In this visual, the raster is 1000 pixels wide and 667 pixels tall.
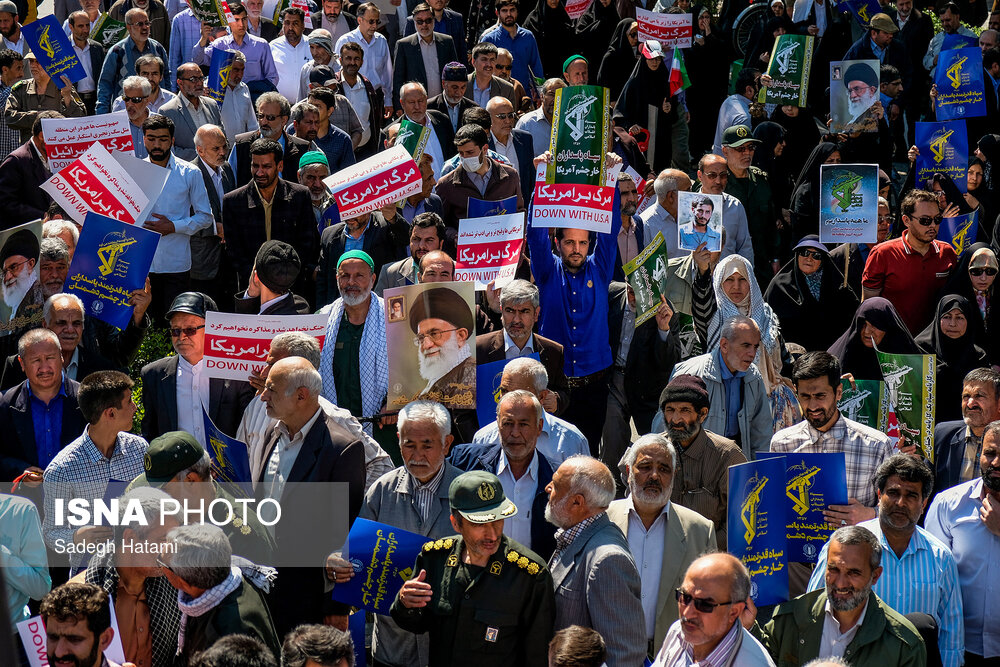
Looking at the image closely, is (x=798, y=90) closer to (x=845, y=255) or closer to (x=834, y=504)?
(x=845, y=255)

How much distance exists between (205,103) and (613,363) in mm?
4896

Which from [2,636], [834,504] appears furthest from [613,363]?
[2,636]

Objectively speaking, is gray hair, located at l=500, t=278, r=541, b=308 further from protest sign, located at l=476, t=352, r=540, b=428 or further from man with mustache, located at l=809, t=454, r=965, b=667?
man with mustache, located at l=809, t=454, r=965, b=667

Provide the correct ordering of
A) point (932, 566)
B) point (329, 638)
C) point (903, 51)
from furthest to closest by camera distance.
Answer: point (903, 51)
point (932, 566)
point (329, 638)

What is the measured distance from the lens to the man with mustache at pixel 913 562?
18.8 feet

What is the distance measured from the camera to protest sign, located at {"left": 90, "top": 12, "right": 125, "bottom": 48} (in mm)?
14133

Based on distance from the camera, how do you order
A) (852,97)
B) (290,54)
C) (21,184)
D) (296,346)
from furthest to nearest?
(290,54)
(852,97)
(21,184)
(296,346)

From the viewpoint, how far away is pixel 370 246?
9.13m

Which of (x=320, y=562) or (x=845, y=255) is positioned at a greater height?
(x=845, y=255)

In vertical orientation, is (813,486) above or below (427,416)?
below

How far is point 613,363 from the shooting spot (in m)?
8.73

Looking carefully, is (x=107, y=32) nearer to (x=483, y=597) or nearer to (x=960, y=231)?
(x=960, y=231)

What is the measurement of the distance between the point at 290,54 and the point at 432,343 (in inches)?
280

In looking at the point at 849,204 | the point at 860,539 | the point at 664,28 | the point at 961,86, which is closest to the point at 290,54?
the point at 664,28
